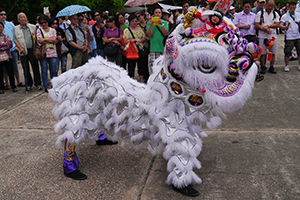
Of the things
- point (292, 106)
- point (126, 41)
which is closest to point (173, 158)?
point (292, 106)

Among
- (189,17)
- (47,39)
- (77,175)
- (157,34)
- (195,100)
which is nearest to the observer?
(189,17)

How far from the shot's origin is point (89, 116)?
10.4ft

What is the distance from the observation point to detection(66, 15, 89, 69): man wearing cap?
6961 mm

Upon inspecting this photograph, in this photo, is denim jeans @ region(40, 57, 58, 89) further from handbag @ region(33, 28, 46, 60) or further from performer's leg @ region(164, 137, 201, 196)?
performer's leg @ region(164, 137, 201, 196)

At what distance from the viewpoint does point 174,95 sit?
270 cm

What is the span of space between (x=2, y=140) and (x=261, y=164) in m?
3.71

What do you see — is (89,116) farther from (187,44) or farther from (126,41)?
(126,41)

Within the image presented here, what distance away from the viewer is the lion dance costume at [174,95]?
8.13 ft

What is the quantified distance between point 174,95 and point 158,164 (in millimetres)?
1110

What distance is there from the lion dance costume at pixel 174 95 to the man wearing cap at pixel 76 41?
13.1 feet

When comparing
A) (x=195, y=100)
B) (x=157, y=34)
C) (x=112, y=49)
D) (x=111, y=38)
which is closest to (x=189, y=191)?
(x=195, y=100)

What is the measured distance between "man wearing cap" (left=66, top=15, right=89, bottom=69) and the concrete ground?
8.18 ft

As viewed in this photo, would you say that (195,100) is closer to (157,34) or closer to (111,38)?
(157,34)

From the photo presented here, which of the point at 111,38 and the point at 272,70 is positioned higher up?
the point at 111,38
